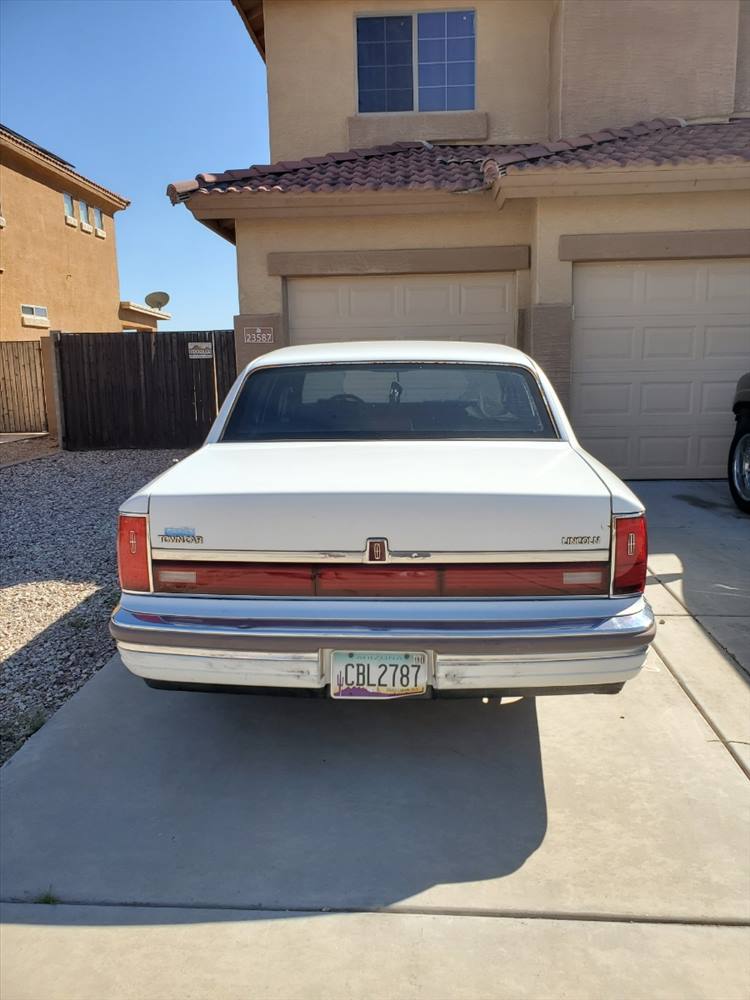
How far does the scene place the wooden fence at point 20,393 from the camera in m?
17.4

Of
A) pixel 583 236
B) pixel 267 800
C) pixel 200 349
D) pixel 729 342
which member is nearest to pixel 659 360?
pixel 729 342

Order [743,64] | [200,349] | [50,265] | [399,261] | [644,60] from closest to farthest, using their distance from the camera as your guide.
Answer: [399,261] < [644,60] < [743,64] < [200,349] < [50,265]

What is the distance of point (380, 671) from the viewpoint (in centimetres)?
285

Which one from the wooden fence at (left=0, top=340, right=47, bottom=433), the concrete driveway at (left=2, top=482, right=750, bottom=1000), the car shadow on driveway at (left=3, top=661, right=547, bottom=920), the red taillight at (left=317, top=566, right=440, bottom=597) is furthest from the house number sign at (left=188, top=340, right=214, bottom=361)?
the red taillight at (left=317, top=566, right=440, bottom=597)

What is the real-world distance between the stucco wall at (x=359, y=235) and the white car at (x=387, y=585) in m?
6.73

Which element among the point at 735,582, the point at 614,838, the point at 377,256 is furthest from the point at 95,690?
the point at 377,256

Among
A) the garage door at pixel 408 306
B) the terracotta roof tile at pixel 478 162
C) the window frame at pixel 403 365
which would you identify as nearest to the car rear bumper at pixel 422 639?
the window frame at pixel 403 365

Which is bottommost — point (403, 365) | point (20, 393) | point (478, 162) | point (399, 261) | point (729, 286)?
point (20, 393)

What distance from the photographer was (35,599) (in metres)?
5.61

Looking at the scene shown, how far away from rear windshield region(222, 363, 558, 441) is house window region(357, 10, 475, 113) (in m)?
8.68

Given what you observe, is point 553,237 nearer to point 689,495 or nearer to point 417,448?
point 689,495

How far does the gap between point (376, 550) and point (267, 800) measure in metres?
1.08

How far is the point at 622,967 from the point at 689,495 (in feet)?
22.4

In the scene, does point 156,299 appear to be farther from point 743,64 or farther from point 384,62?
point 743,64
